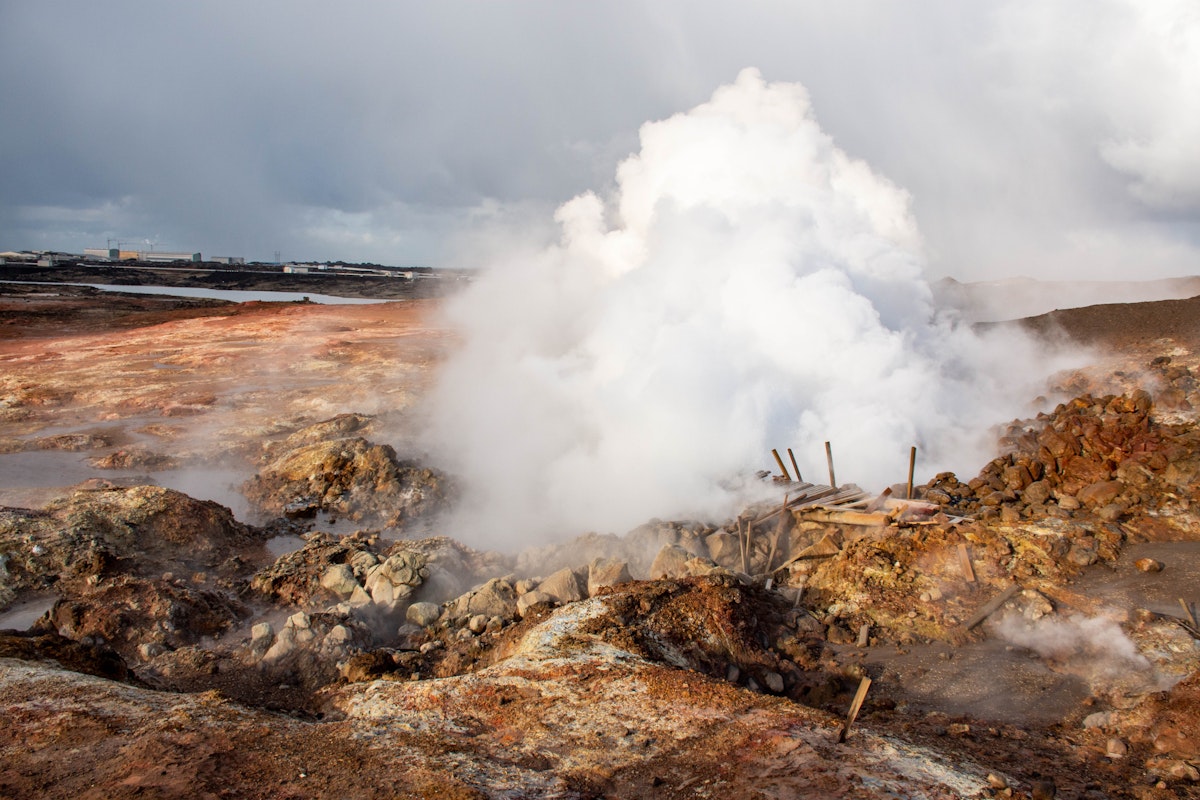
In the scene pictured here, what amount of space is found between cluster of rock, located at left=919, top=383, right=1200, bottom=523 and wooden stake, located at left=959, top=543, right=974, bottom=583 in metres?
1.33

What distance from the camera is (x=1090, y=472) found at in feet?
31.0

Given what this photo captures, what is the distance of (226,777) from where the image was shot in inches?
153

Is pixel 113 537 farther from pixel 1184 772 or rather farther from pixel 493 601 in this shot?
pixel 1184 772

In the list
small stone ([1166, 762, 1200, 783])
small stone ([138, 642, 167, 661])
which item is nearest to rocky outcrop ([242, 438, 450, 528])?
small stone ([138, 642, 167, 661])

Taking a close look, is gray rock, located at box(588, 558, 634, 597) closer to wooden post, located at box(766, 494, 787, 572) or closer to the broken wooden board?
wooden post, located at box(766, 494, 787, 572)

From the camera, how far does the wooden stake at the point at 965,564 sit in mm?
7422

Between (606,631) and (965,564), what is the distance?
4.04 m

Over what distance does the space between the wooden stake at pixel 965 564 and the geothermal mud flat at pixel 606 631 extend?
0.10ft

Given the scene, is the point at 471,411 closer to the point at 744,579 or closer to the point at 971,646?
the point at 744,579

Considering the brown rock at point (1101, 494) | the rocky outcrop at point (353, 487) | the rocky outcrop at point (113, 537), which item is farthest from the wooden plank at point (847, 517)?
the rocky outcrop at point (113, 537)

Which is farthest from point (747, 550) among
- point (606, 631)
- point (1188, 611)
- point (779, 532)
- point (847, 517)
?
point (1188, 611)

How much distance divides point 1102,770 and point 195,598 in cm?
789

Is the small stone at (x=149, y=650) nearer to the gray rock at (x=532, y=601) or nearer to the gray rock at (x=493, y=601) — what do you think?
the gray rock at (x=493, y=601)

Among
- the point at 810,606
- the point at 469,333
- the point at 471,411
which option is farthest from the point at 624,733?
the point at 469,333
